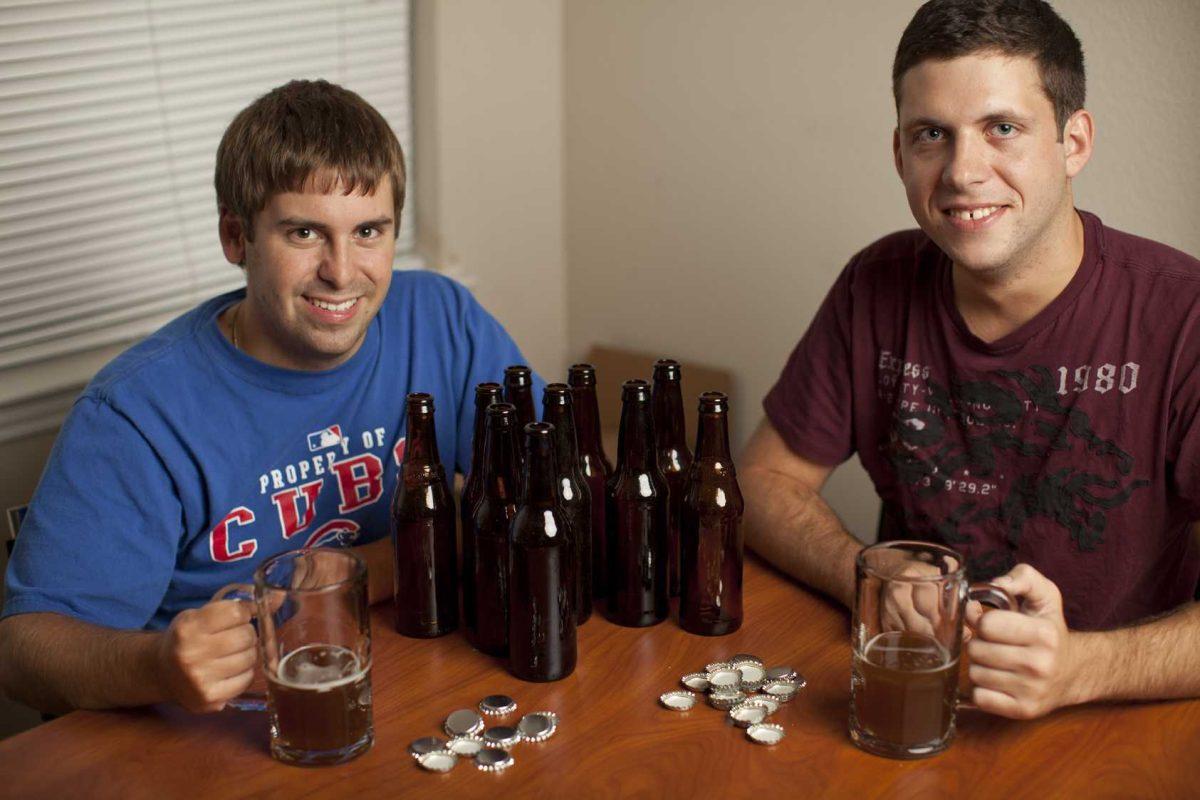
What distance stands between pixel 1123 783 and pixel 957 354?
749 millimetres

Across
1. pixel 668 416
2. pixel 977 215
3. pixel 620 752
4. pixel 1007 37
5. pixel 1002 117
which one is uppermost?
pixel 1007 37

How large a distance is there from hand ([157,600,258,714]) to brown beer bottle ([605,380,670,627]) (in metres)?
0.47

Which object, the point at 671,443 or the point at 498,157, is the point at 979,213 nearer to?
the point at 671,443

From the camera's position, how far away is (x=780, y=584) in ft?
5.39

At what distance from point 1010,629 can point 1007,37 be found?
84 centimetres

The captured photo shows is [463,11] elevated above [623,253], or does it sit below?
above

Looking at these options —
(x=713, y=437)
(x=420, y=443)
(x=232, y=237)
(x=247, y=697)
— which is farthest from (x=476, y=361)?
(x=247, y=697)

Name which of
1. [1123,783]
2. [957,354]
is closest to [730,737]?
[1123,783]

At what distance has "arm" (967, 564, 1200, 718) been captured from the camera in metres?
1.23

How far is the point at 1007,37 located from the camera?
5.32ft

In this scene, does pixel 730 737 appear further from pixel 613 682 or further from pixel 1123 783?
pixel 1123 783

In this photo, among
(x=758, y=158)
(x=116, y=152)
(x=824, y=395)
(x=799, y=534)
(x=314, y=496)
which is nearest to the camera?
(x=799, y=534)

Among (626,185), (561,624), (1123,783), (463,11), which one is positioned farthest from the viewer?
(626,185)

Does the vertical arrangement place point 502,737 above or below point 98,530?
below
